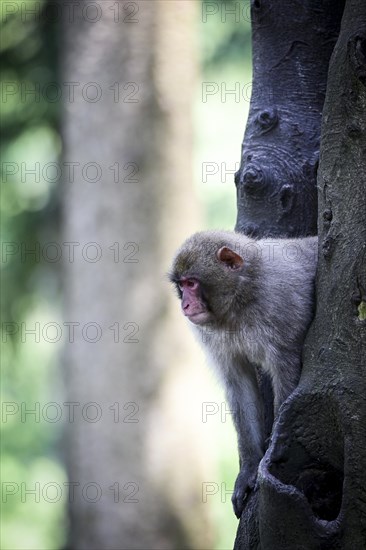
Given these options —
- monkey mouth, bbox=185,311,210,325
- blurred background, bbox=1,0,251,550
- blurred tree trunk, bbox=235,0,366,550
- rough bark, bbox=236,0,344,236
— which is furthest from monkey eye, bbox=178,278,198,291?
blurred background, bbox=1,0,251,550

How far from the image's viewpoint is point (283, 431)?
3.64 meters

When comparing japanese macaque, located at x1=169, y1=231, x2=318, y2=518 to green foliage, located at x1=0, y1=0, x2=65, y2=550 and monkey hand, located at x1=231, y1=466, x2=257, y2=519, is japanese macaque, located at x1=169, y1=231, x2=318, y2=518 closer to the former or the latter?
monkey hand, located at x1=231, y1=466, x2=257, y2=519

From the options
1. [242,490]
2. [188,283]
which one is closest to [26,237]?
[188,283]

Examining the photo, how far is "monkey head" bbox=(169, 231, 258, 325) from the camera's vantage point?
4.63 m

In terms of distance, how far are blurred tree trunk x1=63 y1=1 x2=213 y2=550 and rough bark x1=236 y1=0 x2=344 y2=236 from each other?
407cm

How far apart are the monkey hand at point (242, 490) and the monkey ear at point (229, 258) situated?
95 cm

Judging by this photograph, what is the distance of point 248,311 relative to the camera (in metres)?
4.58

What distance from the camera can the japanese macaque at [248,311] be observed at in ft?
14.0

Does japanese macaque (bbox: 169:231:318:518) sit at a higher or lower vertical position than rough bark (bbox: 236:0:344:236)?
lower

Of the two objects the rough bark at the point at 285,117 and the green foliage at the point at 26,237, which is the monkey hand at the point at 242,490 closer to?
the rough bark at the point at 285,117

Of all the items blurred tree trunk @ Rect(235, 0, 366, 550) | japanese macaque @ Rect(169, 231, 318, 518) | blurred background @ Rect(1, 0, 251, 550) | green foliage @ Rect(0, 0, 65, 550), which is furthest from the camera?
green foliage @ Rect(0, 0, 65, 550)

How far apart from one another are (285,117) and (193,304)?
3.26ft

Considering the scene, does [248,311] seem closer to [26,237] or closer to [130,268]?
[130,268]

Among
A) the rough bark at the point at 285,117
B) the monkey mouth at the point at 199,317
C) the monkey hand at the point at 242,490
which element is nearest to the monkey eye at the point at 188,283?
the monkey mouth at the point at 199,317
